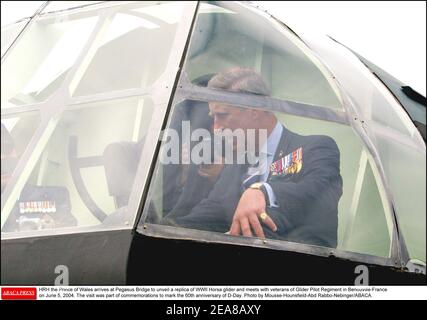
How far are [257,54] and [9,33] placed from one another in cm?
229

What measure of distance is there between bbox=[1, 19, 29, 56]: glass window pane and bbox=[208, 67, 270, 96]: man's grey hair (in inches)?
77.1

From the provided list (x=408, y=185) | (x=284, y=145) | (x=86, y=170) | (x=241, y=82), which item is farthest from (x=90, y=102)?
(x=408, y=185)

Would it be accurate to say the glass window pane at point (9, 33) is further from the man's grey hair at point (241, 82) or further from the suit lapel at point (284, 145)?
the suit lapel at point (284, 145)

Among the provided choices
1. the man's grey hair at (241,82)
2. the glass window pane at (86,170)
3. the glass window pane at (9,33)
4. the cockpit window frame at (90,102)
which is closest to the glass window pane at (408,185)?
the man's grey hair at (241,82)

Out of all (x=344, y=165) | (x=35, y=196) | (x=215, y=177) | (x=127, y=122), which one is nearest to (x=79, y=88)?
(x=127, y=122)

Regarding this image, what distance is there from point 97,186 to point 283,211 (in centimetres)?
141

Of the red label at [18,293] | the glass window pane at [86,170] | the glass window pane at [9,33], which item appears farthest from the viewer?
the glass window pane at [9,33]

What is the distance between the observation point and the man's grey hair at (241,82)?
470 centimetres

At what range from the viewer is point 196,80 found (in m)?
4.65

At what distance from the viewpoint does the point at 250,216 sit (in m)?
4.32

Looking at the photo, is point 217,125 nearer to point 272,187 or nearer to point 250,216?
point 272,187

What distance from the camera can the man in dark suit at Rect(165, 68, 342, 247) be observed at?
4.31m

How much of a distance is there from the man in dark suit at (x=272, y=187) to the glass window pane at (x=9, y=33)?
1976 mm
